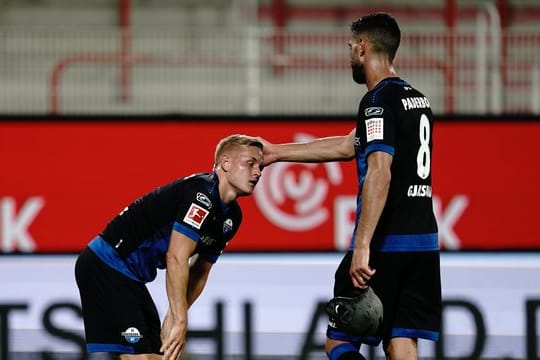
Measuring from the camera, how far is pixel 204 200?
5266 mm

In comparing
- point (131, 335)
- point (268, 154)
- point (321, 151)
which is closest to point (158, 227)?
point (131, 335)

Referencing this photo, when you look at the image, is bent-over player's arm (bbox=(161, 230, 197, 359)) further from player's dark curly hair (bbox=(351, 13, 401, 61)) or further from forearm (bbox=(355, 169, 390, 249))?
player's dark curly hair (bbox=(351, 13, 401, 61))

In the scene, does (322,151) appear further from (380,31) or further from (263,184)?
(263,184)

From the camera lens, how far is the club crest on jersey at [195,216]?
5.19 m

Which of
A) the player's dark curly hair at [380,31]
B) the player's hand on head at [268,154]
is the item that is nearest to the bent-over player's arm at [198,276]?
the player's hand on head at [268,154]

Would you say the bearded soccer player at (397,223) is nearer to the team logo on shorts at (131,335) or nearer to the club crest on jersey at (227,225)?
the club crest on jersey at (227,225)

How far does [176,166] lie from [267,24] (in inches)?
189

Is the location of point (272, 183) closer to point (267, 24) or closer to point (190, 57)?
point (190, 57)

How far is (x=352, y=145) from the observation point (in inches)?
229

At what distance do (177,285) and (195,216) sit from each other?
0.33 m

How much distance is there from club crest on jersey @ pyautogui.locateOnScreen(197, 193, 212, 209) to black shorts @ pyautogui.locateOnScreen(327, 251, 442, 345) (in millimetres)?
683

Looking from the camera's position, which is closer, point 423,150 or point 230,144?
point 423,150

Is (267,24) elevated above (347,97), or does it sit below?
above

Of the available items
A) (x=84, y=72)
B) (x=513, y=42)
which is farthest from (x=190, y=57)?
(x=513, y=42)
